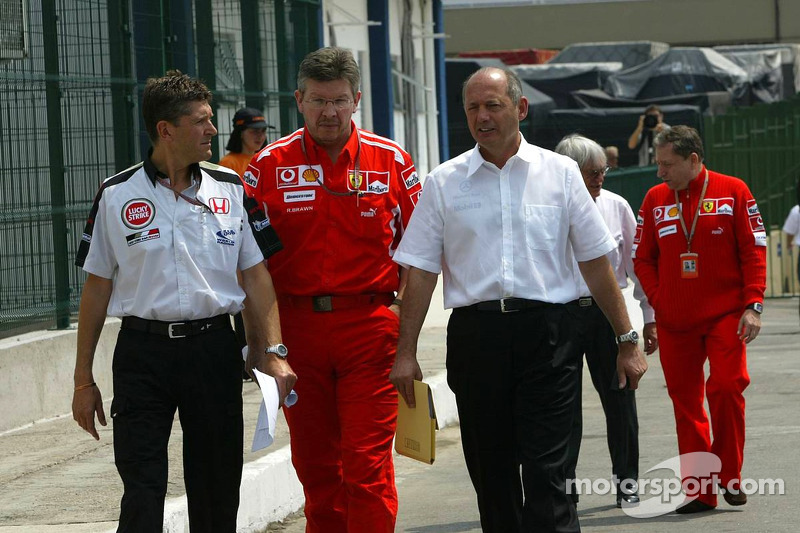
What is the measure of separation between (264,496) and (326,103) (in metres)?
2.42

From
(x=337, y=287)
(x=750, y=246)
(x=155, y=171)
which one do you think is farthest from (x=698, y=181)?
(x=155, y=171)

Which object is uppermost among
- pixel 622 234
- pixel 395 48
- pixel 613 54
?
pixel 613 54

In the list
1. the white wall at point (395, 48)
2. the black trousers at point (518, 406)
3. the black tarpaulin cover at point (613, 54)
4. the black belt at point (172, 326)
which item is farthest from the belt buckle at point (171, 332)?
the black tarpaulin cover at point (613, 54)

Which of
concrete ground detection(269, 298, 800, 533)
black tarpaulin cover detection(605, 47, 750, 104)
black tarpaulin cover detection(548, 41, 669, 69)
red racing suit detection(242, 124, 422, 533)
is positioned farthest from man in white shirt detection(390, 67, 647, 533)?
black tarpaulin cover detection(548, 41, 669, 69)

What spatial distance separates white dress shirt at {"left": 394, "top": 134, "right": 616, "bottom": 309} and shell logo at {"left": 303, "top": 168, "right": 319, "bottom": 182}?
1.62ft

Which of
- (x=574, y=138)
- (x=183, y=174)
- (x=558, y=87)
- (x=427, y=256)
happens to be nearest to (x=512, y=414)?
(x=427, y=256)

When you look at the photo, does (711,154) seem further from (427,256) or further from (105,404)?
(427,256)

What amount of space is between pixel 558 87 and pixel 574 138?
82.4ft

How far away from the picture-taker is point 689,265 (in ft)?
25.9

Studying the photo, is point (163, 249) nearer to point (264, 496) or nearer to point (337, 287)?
point (337, 287)

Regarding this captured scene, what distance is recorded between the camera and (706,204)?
790cm

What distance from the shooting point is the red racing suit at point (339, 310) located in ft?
19.6

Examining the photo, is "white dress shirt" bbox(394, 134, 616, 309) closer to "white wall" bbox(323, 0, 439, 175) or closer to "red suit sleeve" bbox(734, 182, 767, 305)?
"red suit sleeve" bbox(734, 182, 767, 305)

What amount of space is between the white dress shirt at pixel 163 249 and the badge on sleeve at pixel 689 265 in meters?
3.10
